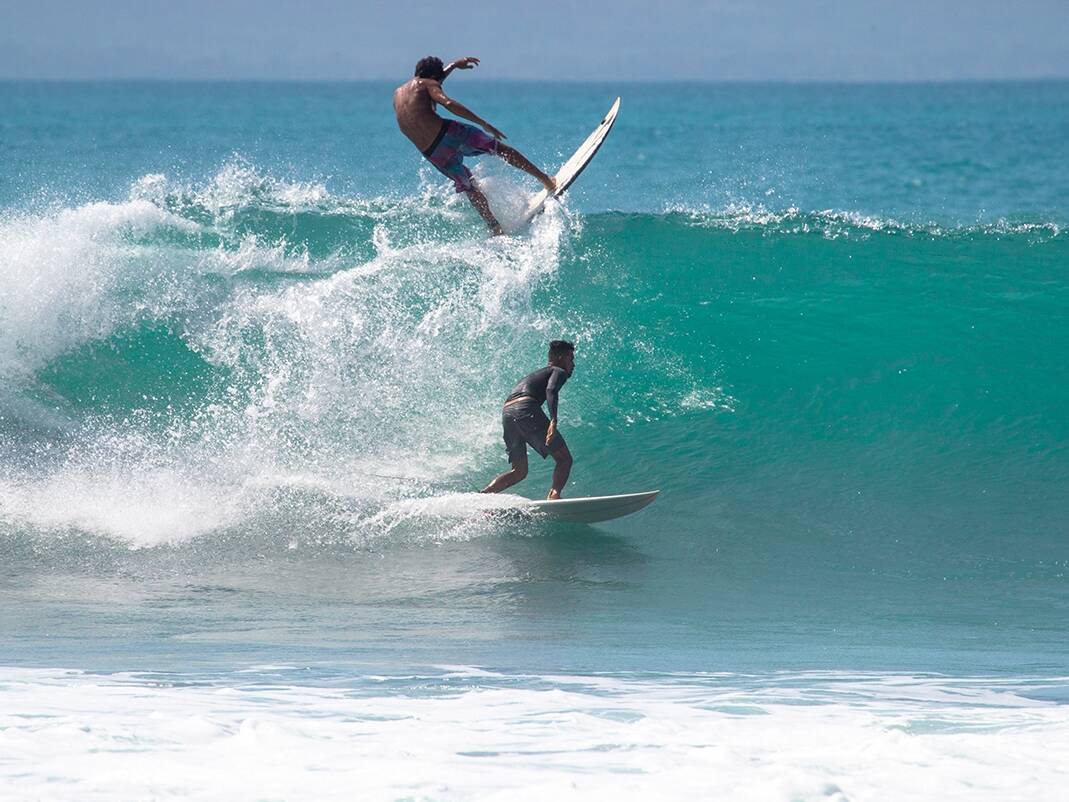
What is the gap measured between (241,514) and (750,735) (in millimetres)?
4300

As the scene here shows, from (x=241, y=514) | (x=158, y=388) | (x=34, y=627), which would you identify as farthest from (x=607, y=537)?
(x=158, y=388)

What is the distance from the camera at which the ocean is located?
449 cm

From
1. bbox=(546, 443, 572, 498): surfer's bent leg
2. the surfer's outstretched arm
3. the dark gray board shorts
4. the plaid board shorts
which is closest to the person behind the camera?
bbox=(546, 443, 572, 498): surfer's bent leg

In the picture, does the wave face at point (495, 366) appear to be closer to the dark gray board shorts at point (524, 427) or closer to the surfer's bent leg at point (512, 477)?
the surfer's bent leg at point (512, 477)

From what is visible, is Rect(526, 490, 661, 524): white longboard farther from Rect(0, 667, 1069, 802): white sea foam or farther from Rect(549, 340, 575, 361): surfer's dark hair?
Rect(0, 667, 1069, 802): white sea foam

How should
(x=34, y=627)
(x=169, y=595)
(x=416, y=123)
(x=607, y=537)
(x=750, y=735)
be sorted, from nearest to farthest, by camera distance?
(x=750, y=735) < (x=34, y=627) < (x=169, y=595) < (x=607, y=537) < (x=416, y=123)

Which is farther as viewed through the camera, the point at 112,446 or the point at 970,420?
the point at 970,420

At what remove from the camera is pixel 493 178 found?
10477 millimetres

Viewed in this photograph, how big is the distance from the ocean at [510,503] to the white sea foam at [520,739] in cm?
2

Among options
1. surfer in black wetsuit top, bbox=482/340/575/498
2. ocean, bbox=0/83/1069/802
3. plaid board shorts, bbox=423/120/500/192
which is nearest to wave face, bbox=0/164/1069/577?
ocean, bbox=0/83/1069/802

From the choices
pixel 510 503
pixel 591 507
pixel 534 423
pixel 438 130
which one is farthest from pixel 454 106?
pixel 591 507

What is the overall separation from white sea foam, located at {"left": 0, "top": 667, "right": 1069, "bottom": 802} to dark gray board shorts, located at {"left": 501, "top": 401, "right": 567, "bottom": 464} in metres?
2.88

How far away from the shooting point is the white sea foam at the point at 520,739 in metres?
4.11

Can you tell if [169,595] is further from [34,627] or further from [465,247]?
[465,247]
